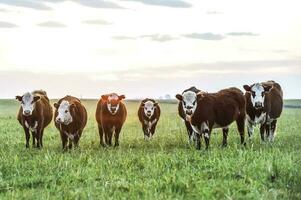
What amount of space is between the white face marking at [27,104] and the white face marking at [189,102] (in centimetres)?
557

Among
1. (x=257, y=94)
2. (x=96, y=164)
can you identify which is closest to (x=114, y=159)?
(x=96, y=164)

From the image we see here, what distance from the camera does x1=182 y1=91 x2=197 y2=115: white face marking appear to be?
17514mm

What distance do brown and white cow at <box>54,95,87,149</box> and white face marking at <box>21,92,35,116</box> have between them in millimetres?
1230

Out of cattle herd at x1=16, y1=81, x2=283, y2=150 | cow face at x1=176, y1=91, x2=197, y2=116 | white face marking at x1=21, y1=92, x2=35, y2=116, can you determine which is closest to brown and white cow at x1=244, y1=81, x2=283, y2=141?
cattle herd at x1=16, y1=81, x2=283, y2=150

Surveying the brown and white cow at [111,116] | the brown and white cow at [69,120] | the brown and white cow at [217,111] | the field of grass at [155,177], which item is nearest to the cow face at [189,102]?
the brown and white cow at [217,111]

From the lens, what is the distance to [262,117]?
2027cm

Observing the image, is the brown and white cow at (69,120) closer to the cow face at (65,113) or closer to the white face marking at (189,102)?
the cow face at (65,113)

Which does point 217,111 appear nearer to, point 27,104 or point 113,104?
point 113,104

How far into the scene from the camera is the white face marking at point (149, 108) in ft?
85.0

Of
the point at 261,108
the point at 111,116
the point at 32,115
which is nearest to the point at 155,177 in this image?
the point at 261,108

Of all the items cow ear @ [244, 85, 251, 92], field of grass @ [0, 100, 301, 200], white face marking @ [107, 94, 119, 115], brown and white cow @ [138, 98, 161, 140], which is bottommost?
field of grass @ [0, 100, 301, 200]

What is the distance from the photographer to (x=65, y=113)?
62.1 ft

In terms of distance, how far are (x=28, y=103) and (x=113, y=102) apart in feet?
10.7

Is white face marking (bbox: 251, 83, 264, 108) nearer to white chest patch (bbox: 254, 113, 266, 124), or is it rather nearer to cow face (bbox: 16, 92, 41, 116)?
white chest patch (bbox: 254, 113, 266, 124)
